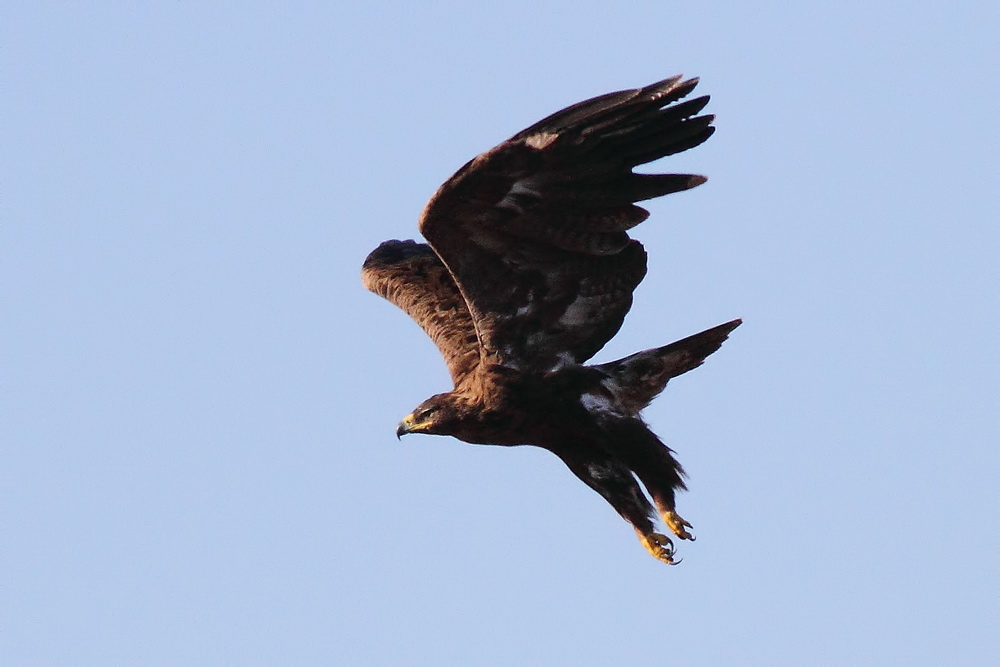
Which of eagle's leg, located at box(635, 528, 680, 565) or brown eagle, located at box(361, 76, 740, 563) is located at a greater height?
brown eagle, located at box(361, 76, 740, 563)

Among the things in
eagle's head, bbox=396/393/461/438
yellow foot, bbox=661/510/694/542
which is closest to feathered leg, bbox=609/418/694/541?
yellow foot, bbox=661/510/694/542

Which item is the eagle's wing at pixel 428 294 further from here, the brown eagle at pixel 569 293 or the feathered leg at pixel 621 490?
the feathered leg at pixel 621 490

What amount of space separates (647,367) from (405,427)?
156 centimetres

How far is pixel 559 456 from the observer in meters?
13.5

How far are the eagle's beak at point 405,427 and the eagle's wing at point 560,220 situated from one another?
2.58ft

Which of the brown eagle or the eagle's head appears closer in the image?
the brown eagle

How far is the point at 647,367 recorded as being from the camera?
43.4 feet

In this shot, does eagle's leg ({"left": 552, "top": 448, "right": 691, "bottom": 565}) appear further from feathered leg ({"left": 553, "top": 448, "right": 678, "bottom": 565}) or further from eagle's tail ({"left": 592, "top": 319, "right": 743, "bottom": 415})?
eagle's tail ({"left": 592, "top": 319, "right": 743, "bottom": 415})

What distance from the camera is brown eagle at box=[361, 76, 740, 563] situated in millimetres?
11875

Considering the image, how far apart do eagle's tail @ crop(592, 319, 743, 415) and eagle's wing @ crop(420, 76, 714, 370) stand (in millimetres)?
242

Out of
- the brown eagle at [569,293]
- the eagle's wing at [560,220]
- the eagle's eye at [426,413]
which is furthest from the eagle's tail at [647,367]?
the eagle's eye at [426,413]

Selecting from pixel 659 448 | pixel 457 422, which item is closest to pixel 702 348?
pixel 659 448

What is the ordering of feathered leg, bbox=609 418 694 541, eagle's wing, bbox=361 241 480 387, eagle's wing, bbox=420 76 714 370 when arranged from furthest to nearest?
eagle's wing, bbox=361 241 480 387
feathered leg, bbox=609 418 694 541
eagle's wing, bbox=420 76 714 370

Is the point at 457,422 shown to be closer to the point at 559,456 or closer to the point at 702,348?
the point at 559,456
